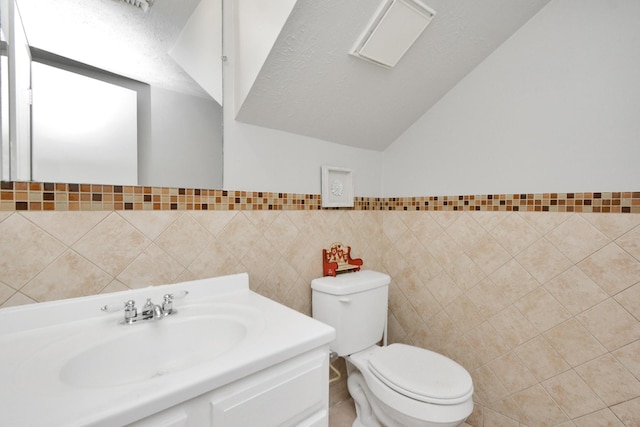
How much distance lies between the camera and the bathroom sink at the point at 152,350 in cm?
74

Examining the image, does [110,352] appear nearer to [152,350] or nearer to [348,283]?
[152,350]

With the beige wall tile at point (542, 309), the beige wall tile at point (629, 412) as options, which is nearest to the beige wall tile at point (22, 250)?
the beige wall tile at point (542, 309)

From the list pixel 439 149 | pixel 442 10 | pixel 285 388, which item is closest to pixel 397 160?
pixel 439 149

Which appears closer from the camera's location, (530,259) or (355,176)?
(530,259)

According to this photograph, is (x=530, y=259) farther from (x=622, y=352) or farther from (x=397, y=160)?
(x=397, y=160)

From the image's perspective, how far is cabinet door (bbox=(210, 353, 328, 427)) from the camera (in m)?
0.65

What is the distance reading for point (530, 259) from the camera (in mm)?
1328

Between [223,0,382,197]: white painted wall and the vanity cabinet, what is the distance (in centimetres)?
78

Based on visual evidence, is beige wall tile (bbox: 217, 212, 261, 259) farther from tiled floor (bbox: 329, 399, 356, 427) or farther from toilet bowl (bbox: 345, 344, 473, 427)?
tiled floor (bbox: 329, 399, 356, 427)

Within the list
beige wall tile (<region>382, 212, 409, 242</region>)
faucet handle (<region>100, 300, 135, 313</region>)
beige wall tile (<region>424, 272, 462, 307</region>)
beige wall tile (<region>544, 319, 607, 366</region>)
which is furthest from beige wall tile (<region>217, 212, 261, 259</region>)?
beige wall tile (<region>544, 319, 607, 366</region>)

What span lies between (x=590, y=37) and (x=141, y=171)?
183cm

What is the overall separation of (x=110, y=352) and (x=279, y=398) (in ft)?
1.58

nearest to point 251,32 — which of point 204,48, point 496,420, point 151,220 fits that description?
point 204,48

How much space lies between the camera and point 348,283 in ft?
4.77
